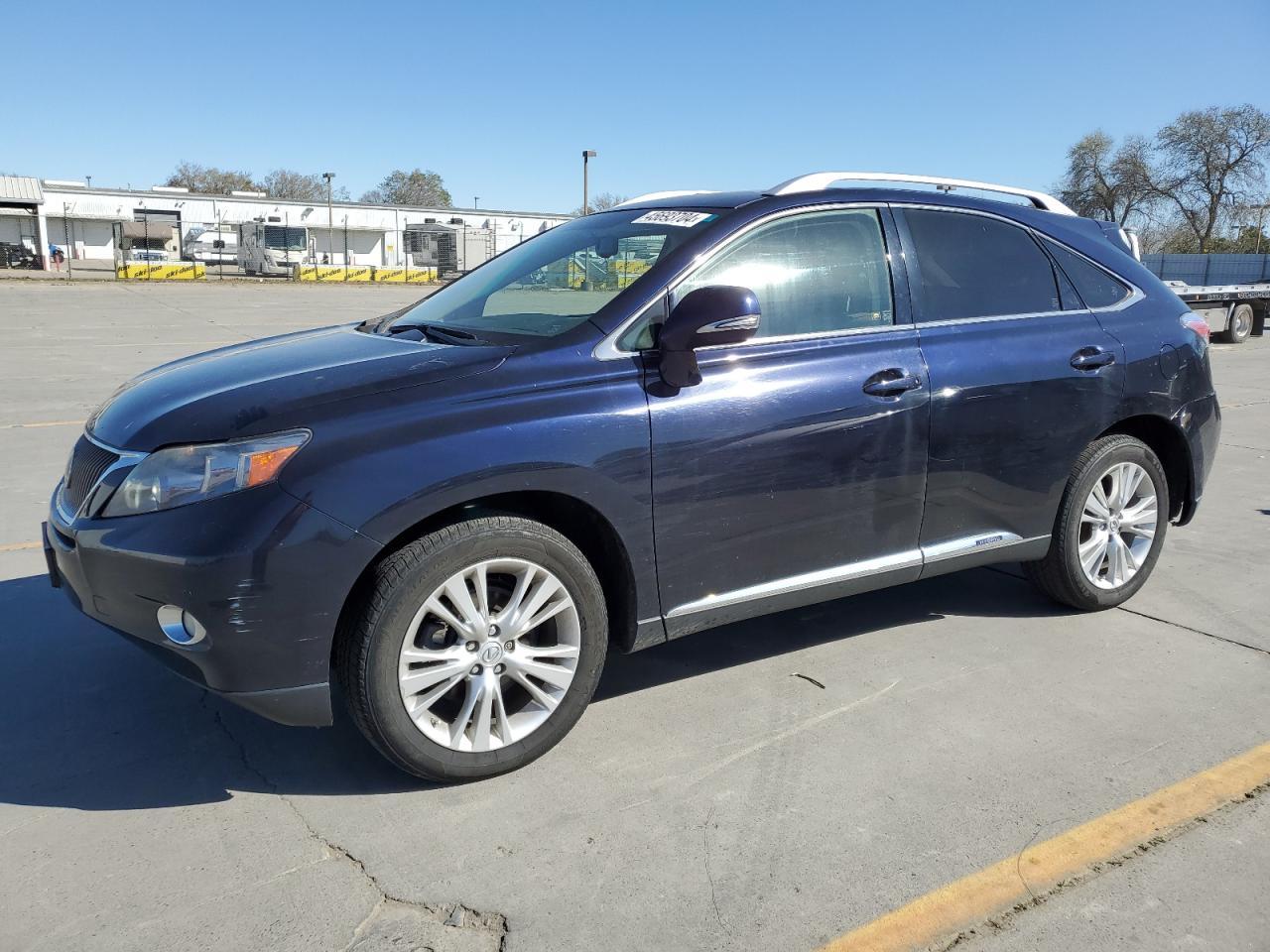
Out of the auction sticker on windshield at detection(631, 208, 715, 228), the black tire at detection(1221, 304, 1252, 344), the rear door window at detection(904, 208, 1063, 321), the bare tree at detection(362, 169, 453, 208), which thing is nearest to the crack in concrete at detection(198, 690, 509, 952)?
the auction sticker on windshield at detection(631, 208, 715, 228)

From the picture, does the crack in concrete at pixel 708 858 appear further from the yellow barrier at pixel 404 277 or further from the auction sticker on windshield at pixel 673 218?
the yellow barrier at pixel 404 277

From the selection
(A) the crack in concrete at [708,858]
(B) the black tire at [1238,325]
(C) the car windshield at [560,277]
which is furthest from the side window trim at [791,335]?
(B) the black tire at [1238,325]

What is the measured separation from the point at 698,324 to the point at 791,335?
1.82 feet

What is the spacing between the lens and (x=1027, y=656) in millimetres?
4109

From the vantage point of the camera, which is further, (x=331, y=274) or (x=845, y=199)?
(x=331, y=274)

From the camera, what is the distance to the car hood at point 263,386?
2875 millimetres

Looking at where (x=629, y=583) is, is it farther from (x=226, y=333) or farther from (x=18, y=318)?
(x=18, y=318)

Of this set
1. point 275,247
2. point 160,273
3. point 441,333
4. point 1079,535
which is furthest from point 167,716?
point 275,247

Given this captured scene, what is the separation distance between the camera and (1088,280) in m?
4.45

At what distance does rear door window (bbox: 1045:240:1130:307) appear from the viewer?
4410 millimetres

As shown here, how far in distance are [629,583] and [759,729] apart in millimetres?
712

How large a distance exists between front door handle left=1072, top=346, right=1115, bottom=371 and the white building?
52183 millimetres

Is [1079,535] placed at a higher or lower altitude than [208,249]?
lower

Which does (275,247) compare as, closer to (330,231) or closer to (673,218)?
(330,231)
